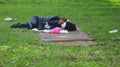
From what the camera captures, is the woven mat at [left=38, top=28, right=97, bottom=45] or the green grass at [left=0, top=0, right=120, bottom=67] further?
the woven mat at [left=38, top=28, right=97, bottom=45]

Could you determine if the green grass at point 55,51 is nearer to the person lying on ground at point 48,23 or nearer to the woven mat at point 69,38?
the woven mat at point 69,38

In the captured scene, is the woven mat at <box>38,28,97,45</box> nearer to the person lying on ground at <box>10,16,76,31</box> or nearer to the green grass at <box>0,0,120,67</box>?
the green grass at <box>0,0,120,67</box>

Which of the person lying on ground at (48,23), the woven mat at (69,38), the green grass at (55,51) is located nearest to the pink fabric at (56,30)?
the woven mat at (69,38)

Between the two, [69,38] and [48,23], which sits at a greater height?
[69,38]

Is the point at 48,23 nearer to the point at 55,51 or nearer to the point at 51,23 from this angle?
the point at 51,23

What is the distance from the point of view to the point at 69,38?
10.6m

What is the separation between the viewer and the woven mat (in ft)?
33.1

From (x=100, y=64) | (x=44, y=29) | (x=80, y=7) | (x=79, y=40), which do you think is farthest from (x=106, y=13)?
(x=100, y=64)

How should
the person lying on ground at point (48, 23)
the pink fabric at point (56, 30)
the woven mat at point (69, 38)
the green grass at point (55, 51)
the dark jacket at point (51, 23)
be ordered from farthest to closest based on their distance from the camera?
the person lying on ground at point (48, 23) → the dark jacket at point (51, 23) → the pink fabric at point (56, 30) → the woven mat at point (69, 38) → the green grass at point (55, 51)

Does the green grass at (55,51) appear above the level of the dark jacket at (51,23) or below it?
above

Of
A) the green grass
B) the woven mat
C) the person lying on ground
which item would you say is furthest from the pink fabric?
the green grass

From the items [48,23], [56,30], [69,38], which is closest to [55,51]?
[69,38]

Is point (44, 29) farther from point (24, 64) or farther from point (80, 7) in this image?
point (80, 7)

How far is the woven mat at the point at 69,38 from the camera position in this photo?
1009 cm
